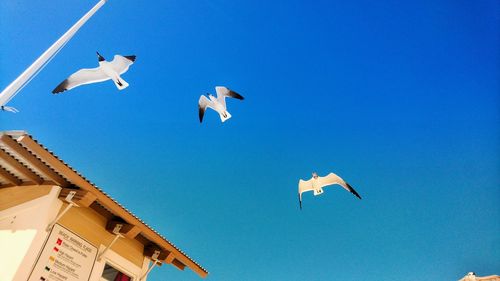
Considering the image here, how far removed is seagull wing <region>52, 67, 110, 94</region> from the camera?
35.5 feet

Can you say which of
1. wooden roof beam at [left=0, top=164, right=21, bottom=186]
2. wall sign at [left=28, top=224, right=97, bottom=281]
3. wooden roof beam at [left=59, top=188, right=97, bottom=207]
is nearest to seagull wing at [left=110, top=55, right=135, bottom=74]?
wooden roof beam at [left=0, top=164, right=21, bottom=186]

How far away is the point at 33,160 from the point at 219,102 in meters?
7.98

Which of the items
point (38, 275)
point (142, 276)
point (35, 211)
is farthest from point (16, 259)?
point (142, 276)

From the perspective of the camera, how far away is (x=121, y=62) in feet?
38.3

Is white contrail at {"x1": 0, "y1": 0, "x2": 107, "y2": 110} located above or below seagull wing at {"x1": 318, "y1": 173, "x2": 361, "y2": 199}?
below

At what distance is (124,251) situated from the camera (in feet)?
31.6

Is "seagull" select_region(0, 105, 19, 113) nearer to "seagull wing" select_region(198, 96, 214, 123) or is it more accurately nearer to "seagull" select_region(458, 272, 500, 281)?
"seagull wing" select_region(198, 96, 214, 123)

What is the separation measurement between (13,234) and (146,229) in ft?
9.86

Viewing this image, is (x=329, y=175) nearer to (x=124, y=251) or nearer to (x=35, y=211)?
(x=124, y=251)

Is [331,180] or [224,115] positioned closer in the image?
[224,115]

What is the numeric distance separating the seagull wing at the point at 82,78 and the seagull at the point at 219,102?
3.83 m

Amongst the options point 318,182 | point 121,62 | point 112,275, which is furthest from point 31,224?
point 318,182

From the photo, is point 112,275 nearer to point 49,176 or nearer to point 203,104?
point 49,176

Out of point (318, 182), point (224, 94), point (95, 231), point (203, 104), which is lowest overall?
point (95, 231)
